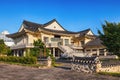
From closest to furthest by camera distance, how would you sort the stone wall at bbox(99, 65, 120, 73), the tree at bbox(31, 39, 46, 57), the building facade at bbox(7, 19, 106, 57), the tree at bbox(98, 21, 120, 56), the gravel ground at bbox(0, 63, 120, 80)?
the gravel ground at bbox(0, 63, 120, 80) → the stone wall at bbox(99, 65, 120, 73) → the tree at bbox(98, 21, 120, 56) → the tree at bbox(31, 39, 46, 57) → the building facade at bbox(7, 19, 106, 57)

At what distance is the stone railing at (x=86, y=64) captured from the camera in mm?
19156

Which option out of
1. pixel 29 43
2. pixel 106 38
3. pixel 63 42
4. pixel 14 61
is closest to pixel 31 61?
pixel 14 61

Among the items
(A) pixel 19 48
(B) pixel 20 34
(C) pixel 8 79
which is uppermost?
(B) pixel 20 34

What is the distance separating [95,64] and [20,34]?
33902 millimetres

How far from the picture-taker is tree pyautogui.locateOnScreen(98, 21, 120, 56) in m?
28.5

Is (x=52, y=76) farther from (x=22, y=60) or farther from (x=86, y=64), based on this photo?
(x=22, y=60)

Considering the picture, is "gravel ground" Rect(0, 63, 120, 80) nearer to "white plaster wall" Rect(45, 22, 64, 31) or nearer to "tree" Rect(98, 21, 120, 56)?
"tree" Rect(98, 21, 120, 56)

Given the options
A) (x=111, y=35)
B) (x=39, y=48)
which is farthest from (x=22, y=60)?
(x=111, y=35)

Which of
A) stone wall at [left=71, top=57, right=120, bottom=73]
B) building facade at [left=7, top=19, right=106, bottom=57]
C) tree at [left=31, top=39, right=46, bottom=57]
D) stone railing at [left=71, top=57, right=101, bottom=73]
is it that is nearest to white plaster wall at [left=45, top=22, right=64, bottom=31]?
building facade at [left=7, top=19, right=106, bottom=57]

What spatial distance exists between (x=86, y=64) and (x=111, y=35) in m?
9.74

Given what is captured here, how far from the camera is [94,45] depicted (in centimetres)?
5019

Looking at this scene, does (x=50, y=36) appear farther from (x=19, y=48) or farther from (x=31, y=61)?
(x=31, y=61)

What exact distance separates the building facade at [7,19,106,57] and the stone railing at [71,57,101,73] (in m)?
20.8

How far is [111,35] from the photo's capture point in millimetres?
28453
